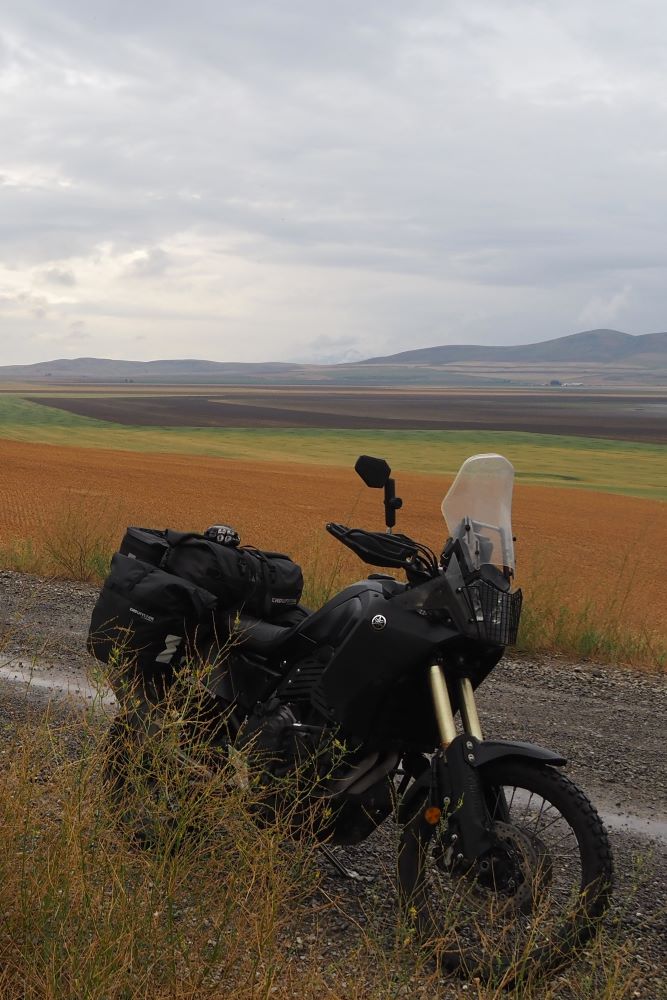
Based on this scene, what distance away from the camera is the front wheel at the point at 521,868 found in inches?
131

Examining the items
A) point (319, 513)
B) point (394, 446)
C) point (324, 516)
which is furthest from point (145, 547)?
point (394, 446)

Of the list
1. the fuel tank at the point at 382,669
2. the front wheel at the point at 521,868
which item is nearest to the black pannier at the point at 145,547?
the fuel tank at the point at 382,669

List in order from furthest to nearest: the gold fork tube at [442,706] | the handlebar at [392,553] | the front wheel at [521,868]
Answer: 1. the handlebar at [392,553]
2. the gold fork tube at [442,706]
3. the front wheel at [521,868]

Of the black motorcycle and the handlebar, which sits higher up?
the handlebar

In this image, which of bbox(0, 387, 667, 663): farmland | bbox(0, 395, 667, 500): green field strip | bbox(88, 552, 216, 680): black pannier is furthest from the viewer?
bbox(0, 395, 667, 500): green field strip

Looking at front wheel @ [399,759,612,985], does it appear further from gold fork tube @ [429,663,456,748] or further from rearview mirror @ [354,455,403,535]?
rearview mirror @ [354,455,403,535]

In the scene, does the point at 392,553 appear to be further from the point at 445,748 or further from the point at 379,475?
the point at 445,748

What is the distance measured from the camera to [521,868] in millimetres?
3367

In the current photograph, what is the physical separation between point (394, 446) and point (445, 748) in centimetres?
5734

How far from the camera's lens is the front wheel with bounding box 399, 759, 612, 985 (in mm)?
3316

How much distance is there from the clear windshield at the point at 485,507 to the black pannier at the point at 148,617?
1.13 m

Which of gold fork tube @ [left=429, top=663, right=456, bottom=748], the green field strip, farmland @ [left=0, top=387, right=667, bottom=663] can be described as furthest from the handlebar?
the green field strip

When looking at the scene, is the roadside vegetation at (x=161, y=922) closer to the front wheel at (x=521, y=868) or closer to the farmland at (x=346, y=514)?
the front wheel at (x=521, y=868)

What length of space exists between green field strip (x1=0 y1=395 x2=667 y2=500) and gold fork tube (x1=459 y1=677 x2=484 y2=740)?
3138cm
